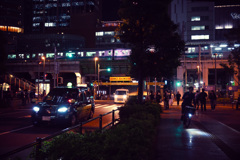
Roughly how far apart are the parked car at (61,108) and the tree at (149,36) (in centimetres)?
410

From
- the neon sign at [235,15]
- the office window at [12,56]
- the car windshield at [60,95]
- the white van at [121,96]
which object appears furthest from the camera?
the neon sign at [235,15]

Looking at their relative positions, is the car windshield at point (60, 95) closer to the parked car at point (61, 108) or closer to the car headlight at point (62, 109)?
the parked car at point (61, 108)

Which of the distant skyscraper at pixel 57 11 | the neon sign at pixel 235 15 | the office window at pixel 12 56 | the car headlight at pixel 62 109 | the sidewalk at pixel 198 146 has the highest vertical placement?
the distant skyscraper at pixel 57 11

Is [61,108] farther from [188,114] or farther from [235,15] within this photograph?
[235,15]

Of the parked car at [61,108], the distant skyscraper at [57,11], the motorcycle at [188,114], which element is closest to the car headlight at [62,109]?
the parked car at [61,108]

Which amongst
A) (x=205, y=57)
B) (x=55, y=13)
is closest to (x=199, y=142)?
(x=205, y=57)

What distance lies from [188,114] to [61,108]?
6.14 m

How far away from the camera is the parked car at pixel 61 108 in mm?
11883

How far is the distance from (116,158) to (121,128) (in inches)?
56.8

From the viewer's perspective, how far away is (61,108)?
1196 centimetres

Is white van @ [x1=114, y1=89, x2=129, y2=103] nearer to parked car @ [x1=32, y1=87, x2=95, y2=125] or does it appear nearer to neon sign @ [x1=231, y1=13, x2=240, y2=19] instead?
parked car @ [x1=32, y1=87, x2=95, y2=125]

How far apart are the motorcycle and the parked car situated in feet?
17.5

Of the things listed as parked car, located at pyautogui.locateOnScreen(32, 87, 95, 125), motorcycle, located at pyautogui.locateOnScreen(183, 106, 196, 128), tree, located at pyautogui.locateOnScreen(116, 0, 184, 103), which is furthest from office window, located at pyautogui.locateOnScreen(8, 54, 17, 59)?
motorcycle, located at pyautogui.locateOnScreen(183, 106, 196, 128)

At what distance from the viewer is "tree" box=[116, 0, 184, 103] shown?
14711 millimetres
